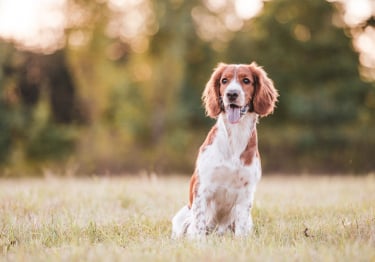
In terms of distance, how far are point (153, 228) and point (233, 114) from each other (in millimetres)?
1414

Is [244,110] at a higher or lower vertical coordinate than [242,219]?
higher

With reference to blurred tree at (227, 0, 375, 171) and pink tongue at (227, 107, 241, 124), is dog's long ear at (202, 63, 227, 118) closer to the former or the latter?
pink tongue at (227, 107, 241, 124)

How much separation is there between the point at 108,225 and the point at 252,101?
1953 mm

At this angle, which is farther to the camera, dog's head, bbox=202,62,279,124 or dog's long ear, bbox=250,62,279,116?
dog's long ear, bbox=250,62,279,116

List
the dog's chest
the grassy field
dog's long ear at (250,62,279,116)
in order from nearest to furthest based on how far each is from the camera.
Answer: the grassy field
the dog's chest
dog's long ear at (250,62,279,116)

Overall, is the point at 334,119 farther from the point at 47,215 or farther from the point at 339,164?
the point at 47,215


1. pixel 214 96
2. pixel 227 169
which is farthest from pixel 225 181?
pixel 214 96

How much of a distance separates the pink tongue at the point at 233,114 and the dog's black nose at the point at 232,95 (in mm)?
116

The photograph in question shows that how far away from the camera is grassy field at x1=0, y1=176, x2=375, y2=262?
390 cm

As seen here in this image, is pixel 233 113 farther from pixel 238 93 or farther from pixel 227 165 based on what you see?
pixel 227 165

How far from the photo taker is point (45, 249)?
14.0ft

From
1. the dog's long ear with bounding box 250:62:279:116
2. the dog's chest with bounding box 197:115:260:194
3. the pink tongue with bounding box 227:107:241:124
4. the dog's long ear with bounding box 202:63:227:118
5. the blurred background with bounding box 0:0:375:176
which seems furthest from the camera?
the blurred background with bounding box 0:0:375:176

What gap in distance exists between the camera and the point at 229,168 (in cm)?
511

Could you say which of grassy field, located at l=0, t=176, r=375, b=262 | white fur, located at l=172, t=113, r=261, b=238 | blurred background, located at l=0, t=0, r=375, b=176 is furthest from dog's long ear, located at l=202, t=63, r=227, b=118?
blurred background, located at l=0, t=0, r=375, b=176
